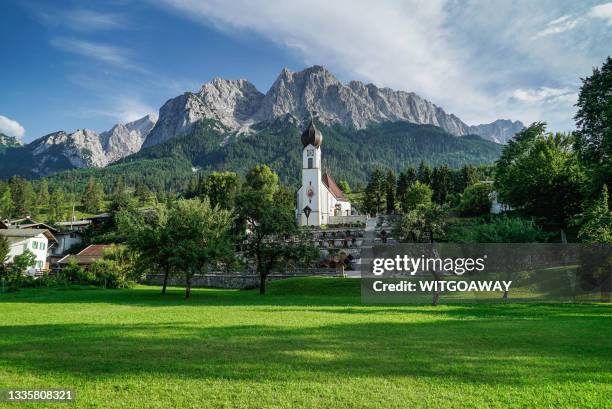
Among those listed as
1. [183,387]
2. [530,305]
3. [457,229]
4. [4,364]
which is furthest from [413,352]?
[457,229]

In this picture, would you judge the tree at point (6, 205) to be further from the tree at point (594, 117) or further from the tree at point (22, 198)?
the tree at point (594, 117)

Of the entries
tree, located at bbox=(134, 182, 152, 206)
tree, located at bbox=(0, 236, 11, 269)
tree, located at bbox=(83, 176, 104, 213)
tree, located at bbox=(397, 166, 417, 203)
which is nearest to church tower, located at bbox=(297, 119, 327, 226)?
tree, located at bbox=(397, 166, 417, 203)

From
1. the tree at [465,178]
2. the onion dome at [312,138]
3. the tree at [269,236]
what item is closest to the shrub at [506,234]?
the tree at [269,236]

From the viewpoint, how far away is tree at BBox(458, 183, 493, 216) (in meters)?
73.2

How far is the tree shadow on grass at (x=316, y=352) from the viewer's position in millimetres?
8344

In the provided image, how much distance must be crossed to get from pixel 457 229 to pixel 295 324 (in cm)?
2951

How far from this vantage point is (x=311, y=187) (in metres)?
92.4

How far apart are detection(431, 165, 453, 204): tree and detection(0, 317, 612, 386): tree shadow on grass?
80.5 metres

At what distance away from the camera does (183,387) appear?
24.4 ft

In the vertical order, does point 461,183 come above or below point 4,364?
above

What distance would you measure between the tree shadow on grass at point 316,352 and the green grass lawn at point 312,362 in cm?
3

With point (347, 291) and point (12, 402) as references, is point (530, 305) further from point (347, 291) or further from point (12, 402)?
point (12, 402)

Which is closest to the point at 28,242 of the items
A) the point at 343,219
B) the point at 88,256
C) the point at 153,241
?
the point at 88,256

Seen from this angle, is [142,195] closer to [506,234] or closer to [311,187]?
[311,187]
